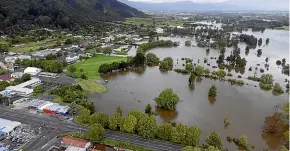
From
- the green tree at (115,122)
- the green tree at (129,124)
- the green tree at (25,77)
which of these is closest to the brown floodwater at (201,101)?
the green tree at (129,124)

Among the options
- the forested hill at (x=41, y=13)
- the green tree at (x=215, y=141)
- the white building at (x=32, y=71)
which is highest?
the forested hill at (x=41, y=13)

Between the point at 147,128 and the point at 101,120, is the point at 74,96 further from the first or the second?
the point at 147,128

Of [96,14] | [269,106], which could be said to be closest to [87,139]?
[269,106]

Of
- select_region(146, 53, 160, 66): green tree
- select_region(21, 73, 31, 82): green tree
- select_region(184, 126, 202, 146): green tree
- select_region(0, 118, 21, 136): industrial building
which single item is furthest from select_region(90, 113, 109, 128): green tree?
select_region(146, 53, 160, 66): green tree

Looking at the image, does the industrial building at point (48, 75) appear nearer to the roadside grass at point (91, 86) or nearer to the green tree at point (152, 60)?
the roadside grass at point (91, 86)

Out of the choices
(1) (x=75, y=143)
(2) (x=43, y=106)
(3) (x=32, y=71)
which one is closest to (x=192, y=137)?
(1) (x=75, y=143)

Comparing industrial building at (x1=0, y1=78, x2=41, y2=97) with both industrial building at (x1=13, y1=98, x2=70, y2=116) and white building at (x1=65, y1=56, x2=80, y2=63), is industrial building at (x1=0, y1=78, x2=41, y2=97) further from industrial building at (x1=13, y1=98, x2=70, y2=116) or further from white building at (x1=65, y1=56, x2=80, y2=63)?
white building at (x1=65, y1=56, x2=80, y2=63)

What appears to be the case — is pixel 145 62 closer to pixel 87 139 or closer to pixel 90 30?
pixel 87 139
